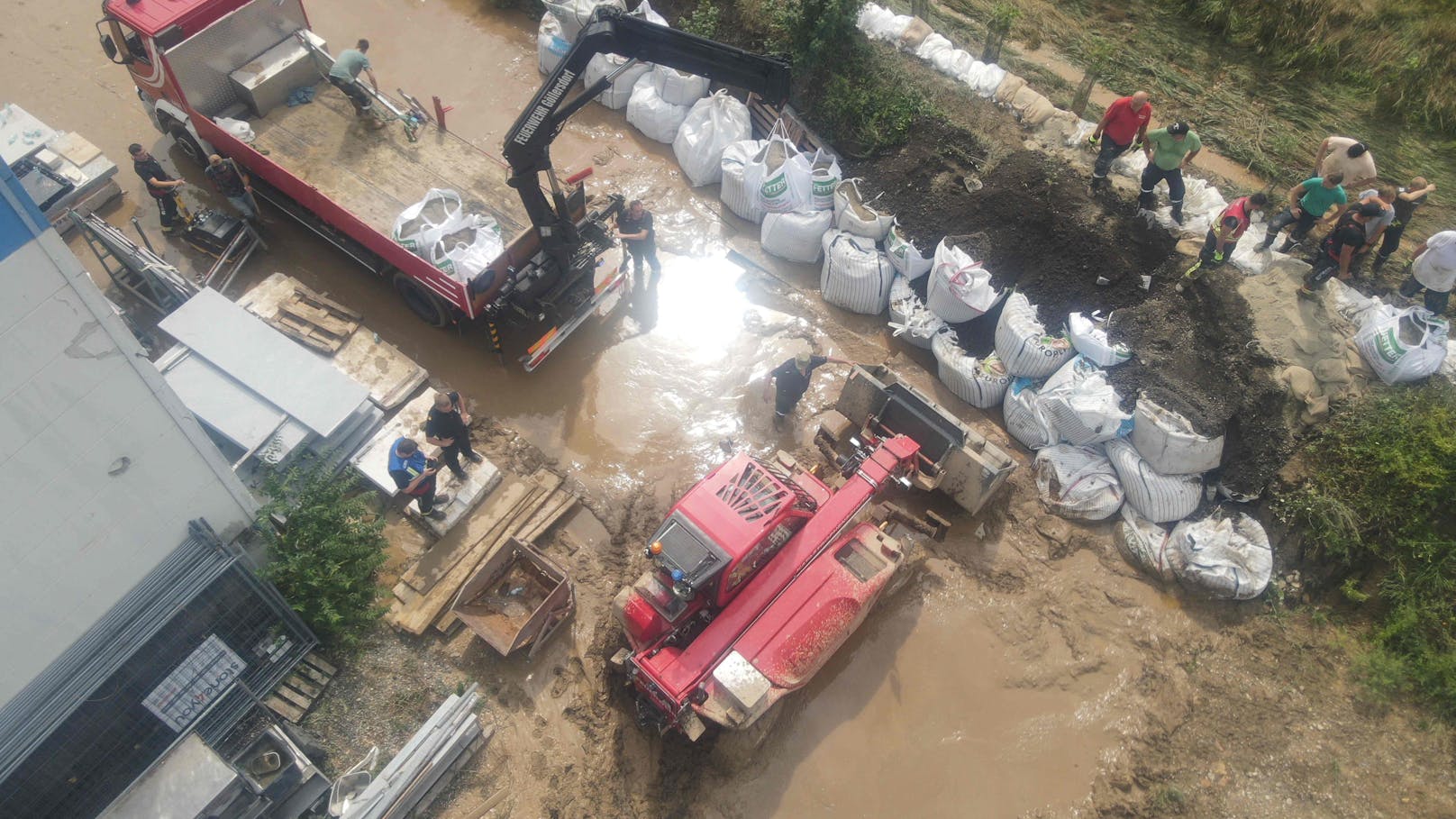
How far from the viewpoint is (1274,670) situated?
7.31 m

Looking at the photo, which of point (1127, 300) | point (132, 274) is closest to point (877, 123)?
point (1127, 300)

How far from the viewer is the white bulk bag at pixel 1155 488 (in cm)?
790

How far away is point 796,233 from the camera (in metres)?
9.47

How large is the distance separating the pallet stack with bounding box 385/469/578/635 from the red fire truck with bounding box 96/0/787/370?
133 cm

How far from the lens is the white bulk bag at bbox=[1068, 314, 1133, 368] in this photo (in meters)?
8.13

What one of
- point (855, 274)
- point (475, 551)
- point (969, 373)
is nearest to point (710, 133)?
point (855, 274)

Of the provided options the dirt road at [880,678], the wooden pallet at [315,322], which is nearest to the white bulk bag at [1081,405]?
the dirt road at [880,678]

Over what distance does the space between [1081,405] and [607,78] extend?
18.2ft

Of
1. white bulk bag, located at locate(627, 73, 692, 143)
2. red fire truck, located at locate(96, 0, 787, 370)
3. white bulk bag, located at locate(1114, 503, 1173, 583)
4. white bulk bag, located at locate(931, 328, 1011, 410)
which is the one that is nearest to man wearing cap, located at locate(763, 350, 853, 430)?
white bulk bag, located at locate(931, 328, 1011, 410)

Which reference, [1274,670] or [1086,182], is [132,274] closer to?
[1086,182]

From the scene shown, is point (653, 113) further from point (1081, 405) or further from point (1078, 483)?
point (1078, 483)

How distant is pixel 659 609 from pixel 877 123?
21.4 ft

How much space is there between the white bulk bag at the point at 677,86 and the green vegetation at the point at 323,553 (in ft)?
20.5

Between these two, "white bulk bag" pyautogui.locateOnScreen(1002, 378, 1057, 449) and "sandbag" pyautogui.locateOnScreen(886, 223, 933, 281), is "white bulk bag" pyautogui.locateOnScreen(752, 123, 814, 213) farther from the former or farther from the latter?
"white bulk bag" pyautogui.locateOnScreen(1002, 378, 1057, 449)
